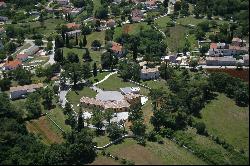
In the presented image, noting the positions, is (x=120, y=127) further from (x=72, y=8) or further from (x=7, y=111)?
(x=72, y=8)

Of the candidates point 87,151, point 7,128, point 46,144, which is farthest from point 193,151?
point 7,128

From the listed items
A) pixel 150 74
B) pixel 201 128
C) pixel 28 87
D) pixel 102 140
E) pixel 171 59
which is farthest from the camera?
pixel 171 59

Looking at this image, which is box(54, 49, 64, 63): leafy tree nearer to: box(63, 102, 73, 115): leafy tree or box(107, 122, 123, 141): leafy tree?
box(63, 102, 73, 115): leafy tree

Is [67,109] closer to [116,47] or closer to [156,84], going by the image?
[156,84]

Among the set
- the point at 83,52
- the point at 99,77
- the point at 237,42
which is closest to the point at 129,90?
the point at 99,77

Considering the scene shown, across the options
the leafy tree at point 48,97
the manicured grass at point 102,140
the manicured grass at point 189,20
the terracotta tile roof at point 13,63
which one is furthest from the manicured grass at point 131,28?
the manicured grass at point 102,140

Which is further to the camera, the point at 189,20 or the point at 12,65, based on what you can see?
the point at 189,20
